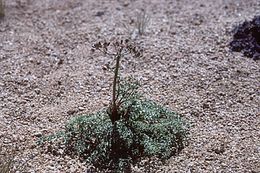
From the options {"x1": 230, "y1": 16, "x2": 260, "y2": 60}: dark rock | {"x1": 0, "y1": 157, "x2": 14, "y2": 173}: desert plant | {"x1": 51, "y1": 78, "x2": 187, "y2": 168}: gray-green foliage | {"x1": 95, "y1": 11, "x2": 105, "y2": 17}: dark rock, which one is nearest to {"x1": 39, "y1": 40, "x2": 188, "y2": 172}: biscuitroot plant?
{"x1": 51, "y1": 78, "x2": 187, "y2": 168}: gray-green foliage

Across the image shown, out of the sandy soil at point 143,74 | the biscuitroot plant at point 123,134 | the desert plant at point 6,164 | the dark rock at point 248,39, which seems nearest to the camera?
the desert plant at point 6,164

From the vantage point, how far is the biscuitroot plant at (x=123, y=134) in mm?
3314

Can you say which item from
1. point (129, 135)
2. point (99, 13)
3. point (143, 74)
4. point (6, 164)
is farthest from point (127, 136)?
point (99, 13)

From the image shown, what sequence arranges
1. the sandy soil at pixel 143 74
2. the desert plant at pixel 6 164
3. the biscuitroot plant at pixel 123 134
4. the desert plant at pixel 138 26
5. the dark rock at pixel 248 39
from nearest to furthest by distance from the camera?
the desert plant at pixel 6 164
the biscuitroot plant at pixel 123 134
the sandy soil at pixel 143 74
the dark rock at pixel 248 39
the desert plant at pixel 138 26

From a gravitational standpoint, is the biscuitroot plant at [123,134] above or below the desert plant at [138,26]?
below

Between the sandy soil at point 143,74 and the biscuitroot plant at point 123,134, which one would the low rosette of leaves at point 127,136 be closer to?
the biscuitroot plant at point 123,134

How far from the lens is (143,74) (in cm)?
434

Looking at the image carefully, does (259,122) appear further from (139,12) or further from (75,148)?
(139,12)

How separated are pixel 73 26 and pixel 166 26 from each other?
110 centimetres

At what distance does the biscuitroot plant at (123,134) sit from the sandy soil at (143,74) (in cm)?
11

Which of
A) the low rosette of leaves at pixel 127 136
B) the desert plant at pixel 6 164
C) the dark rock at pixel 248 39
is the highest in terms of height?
the dark rock at pixel 248 39

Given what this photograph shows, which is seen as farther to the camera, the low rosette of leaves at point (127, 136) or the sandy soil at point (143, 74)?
the sandy soil at point (143, 74)

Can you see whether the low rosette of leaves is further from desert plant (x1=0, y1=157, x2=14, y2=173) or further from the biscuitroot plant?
desert plant (x1=0, y1=157, x2=14, y2=173)

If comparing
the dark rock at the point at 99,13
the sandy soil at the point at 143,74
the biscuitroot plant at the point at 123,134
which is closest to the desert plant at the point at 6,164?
the sandy soil at the point at 143,74
